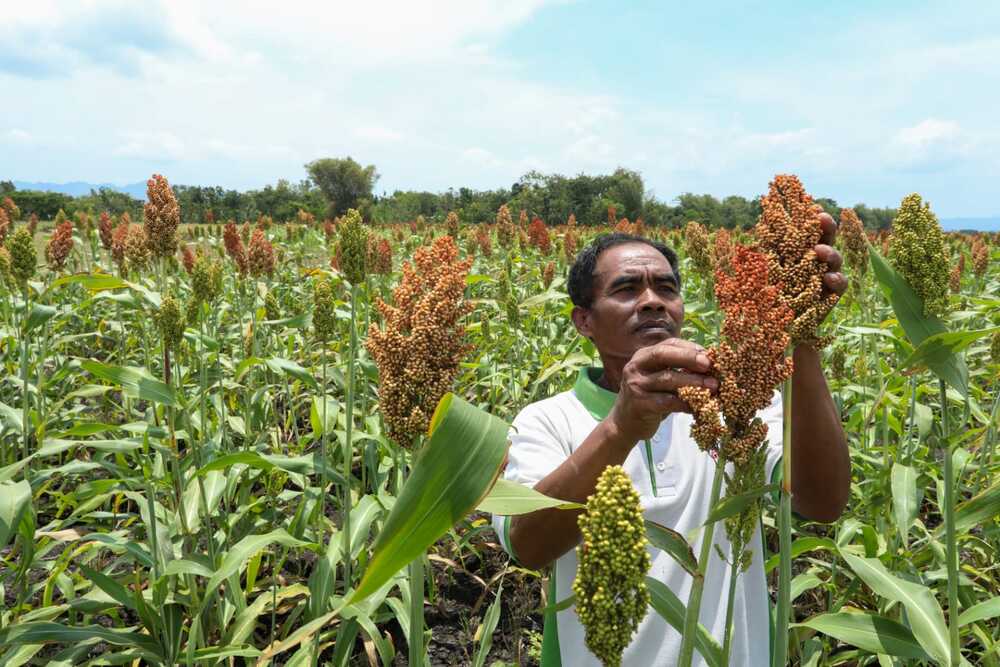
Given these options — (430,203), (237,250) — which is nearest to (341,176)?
(430,203)

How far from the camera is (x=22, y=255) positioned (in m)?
2.99

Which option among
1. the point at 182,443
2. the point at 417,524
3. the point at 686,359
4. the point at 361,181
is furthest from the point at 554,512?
the point at 361,181

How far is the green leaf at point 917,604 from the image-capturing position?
1.54m

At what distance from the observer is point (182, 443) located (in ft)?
14.8

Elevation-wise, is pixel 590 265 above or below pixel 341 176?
below

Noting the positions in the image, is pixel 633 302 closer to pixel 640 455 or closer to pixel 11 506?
pixel 640 455

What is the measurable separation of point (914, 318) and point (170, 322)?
238cm

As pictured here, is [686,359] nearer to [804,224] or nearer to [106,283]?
[804,224]

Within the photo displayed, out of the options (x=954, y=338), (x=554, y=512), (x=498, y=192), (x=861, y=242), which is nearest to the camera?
(x=954, y=338)

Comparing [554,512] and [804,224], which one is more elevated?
[804,224]

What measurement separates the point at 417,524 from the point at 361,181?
6503 centimetres

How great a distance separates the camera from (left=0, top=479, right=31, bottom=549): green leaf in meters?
2.13

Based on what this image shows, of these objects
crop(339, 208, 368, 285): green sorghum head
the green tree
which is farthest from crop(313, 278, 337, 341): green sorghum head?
the green tree

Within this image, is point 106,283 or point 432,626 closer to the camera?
point 106,283
